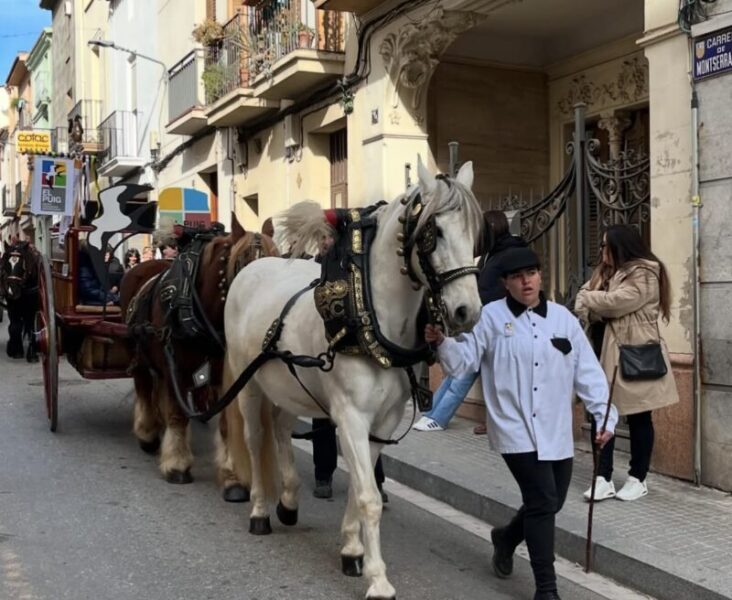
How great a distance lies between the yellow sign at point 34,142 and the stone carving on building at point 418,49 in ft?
77.1

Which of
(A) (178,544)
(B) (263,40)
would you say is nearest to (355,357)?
(A) (178,544)

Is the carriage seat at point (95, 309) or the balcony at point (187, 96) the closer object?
the carriage seat at point (95, 309)

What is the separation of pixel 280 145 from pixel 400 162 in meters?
3.78

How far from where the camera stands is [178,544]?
4.84 metres

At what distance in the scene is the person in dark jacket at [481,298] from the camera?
6250 mm

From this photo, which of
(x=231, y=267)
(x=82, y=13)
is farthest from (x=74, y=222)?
(x=82, y=13)

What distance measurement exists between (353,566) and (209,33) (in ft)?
41.2

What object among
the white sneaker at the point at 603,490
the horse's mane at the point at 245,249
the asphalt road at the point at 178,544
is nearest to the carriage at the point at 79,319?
the asphalt road at the point at 178,544

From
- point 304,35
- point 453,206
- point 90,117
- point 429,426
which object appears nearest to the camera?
point 453,206

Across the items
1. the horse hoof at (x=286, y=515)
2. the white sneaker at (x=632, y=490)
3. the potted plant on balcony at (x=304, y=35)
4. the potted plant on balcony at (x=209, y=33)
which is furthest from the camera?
the potted plant on balcony at (x=209, y=33)

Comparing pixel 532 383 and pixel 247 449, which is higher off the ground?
pixel 532 383

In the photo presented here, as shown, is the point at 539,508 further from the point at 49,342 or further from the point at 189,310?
the point at 49,342

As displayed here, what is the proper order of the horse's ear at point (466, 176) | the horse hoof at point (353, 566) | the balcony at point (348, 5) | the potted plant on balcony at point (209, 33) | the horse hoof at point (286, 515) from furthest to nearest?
the potted plant on balcony at point (209, 33)
the balcony at point (348, 5)
the horse hoof at point (286, 515)
the horse hoof at point (353, 566)
the horse's ear at point (466, 176)

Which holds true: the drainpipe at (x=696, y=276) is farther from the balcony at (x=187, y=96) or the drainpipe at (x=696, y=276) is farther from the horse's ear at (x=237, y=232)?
the balcony at (x=187, y=96)
